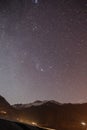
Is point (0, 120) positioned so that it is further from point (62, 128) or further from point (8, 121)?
point (62, 128)

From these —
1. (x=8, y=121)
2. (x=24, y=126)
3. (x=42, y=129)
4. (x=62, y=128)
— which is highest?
(x=8, y=121)

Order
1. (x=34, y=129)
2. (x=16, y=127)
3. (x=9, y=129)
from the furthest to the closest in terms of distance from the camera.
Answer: (x=34, y=129) < (x=16, y=127) < (x=9, y=129)

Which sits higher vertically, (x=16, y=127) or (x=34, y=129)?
(x=16, y=127)

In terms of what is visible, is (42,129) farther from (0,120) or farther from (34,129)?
(0,120)

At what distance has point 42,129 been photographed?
8.12 metres

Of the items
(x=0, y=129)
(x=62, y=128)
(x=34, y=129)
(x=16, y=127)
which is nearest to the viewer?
(x=0, y=129)

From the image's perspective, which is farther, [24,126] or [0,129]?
[24,126]

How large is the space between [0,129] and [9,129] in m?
0.46

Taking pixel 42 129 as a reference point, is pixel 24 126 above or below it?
above

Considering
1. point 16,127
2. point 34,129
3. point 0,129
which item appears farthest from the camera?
point 34,129

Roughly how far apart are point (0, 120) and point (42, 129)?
2019mm

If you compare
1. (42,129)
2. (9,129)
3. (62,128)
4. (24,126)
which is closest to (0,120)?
(9,129)

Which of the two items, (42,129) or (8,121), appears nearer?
(8,121)

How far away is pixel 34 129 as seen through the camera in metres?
7.69
